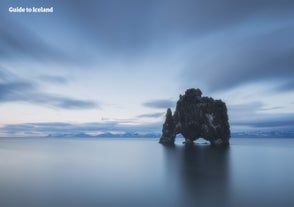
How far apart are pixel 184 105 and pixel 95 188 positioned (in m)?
102

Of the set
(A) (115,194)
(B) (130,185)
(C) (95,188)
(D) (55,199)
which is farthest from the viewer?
(B) (130,185)

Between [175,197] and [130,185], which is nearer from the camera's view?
[175,197]

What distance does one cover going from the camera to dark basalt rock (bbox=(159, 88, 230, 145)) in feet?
379

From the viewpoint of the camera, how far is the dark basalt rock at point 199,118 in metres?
115

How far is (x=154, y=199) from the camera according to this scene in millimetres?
22484

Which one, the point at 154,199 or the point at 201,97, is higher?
the point at 201,97

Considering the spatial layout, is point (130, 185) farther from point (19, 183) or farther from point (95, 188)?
point (19, 183)

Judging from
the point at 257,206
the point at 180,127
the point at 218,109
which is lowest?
the point at 257,206

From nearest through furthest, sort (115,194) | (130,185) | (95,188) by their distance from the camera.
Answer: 1. (115,194)
2. (95,188)
3. (130,185)

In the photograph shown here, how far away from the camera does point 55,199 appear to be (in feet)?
72.8

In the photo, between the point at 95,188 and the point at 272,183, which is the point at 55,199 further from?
the point at 272,183

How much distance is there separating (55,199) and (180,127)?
10572 cm

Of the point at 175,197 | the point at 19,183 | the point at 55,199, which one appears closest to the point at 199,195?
the point at 175,197

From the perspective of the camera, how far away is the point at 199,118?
117 metres
